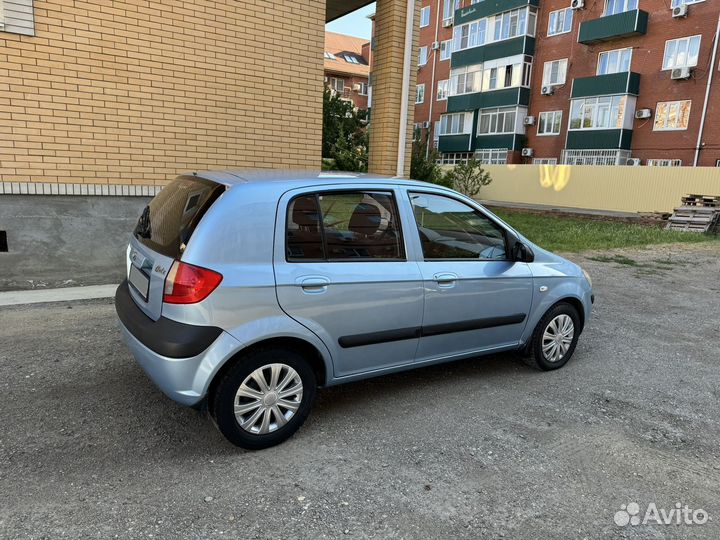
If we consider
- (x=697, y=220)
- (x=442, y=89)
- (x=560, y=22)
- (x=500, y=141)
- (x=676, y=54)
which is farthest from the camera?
(x=442, y=89)

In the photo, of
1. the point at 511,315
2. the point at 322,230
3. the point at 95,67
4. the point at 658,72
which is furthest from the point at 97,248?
the point at 658,72

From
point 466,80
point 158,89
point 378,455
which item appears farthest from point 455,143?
point 378,455

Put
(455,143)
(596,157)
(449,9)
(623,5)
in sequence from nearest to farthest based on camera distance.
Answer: (623,5) < (596,157) < (455,143) < (449,9)

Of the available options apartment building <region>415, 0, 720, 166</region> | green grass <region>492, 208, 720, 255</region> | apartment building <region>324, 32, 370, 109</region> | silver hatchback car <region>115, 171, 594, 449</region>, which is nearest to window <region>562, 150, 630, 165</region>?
apartment building <region>415, 0, 720, 166</region>

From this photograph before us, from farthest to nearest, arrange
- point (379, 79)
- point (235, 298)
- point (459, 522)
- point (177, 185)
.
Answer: point (379, 79)
point (177, 185)
point (235, 298)
point (459, 522)

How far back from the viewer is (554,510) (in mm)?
2680

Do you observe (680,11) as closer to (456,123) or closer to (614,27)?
(614,27)

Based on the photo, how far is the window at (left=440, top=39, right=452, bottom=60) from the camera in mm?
41688

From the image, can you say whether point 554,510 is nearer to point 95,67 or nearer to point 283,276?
point 283,276

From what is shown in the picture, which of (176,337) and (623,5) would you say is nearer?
(176,337)

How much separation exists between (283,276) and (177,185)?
1.15 meters

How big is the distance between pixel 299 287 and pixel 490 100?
3752 cm

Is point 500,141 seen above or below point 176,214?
above

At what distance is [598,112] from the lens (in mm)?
30844
